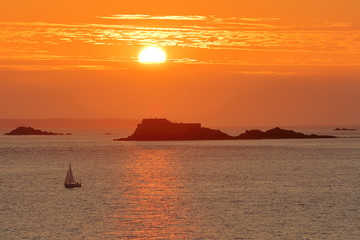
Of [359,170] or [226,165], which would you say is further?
[226,165]

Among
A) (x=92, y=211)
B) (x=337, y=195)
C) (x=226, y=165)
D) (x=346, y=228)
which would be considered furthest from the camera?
(x=226, y=165)

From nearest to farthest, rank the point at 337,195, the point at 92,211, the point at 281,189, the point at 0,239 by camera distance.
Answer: the point at 0,239 → the point at 92,211 → the point at 337,195 → the point at 281,189

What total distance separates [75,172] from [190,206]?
235 ft

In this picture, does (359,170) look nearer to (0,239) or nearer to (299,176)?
(299,176)

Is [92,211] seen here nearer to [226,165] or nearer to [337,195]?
[337,195]

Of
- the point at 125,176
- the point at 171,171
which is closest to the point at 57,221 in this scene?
the point at 125,176

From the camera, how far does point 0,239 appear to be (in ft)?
225

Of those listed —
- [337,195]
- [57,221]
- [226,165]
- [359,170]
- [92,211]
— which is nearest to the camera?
[57,221]

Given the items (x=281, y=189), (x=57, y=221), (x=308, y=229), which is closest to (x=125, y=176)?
(x=281, y=189)

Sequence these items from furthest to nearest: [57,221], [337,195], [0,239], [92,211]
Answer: [337,195] < [92,211] < [57,221] < [0,239]

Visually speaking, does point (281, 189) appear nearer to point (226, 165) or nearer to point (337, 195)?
point (337, 195)

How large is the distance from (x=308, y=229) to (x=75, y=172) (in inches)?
3634

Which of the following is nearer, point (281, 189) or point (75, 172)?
point (281, 189)

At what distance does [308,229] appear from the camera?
7319 cm
